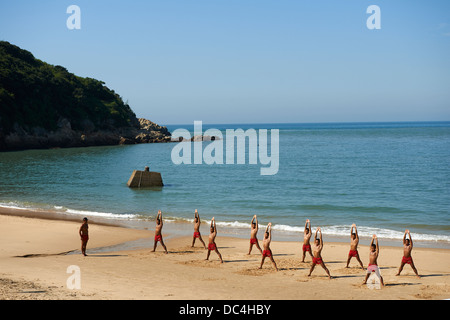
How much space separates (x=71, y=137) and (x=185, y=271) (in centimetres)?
8030

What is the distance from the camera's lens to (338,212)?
88.2 ft

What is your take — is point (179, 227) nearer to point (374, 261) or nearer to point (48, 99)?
point (374, 261)

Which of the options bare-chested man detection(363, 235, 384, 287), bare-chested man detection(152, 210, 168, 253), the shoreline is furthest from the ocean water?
bare-chested man detection(363, 235, 384, 287)

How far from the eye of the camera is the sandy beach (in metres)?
11.8

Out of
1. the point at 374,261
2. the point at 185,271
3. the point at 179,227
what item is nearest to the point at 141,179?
the point at 179,227

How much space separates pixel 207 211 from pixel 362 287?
15940 millimetres

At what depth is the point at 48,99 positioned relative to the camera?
8925 cm

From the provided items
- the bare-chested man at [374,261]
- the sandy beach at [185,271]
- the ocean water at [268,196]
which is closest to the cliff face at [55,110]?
the ocean water at [268,196]

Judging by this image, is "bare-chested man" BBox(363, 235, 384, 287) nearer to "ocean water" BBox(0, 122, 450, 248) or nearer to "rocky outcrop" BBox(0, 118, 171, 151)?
"ocean water" BBox(0, 122, 450, 248)

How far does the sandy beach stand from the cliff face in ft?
206

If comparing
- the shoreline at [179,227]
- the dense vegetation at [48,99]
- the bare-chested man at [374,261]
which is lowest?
the shoreline at [179,227]

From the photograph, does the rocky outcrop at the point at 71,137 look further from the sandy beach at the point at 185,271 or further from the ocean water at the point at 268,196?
the sandy beach at the point at 185,271

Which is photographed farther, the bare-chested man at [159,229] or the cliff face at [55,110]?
the cliff face at [55,110]

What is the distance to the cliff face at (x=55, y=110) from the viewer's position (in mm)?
77750
